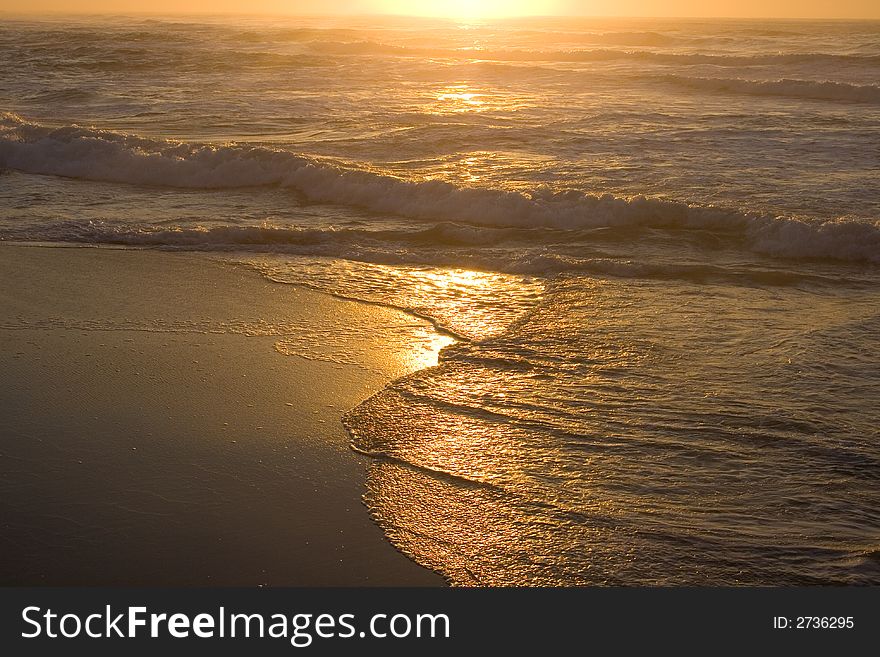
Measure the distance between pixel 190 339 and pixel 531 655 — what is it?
13.2 feet

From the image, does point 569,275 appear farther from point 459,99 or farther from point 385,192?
point 459,99

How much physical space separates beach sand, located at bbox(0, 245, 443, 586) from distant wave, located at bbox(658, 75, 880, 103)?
19094mm

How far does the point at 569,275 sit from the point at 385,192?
13.6 feet

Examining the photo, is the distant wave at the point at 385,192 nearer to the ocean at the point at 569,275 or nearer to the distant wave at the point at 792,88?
the ocean at the point at 569,275

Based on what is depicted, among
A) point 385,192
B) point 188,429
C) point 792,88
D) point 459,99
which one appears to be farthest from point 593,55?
point 188,429

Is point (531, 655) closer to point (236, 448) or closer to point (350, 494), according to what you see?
point (350, 494)

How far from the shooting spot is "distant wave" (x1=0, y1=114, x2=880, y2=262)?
33.8 ft

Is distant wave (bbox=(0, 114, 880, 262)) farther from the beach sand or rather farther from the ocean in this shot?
the beach sand

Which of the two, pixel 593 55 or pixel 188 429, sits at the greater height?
pixel 593 55

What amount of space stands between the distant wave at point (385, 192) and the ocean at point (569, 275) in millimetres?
39

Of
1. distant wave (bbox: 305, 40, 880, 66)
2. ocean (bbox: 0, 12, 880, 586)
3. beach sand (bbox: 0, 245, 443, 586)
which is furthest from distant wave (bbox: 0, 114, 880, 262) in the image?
distant wave (bbox: 305, 40, 880, 66)

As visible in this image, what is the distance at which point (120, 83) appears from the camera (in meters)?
28.5

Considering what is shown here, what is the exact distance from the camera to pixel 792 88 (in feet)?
82.0

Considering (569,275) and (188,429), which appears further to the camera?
(569,275)
